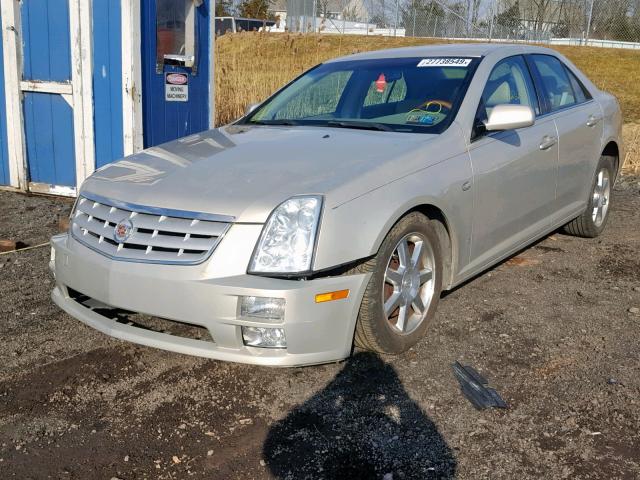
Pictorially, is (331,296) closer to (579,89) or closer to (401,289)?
(401,289)

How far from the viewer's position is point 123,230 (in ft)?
10.8

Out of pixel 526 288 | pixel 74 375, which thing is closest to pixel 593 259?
pixel 526 288

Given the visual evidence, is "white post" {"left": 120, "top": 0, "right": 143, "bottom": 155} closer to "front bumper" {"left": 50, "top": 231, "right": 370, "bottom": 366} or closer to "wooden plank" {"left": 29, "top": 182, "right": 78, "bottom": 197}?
"wooden plank" {"left": 29, "top": 182, "right": 78, "bottom": 197}

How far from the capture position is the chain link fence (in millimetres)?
30969

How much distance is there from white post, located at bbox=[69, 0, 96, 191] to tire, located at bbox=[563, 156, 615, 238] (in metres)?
4.81

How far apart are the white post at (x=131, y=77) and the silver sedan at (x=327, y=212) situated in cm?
246

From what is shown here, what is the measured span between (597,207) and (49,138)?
220 inches

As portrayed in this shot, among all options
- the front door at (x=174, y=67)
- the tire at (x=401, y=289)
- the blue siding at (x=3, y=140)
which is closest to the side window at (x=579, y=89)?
the tire at (x=401, y=289)

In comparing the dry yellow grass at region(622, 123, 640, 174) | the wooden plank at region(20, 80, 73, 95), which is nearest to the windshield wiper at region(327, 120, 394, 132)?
the wooden plank at region(20, 80, 73, 95)

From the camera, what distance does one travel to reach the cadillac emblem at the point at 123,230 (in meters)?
3.26

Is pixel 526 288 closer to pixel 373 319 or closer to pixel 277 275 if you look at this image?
pixel 373 319

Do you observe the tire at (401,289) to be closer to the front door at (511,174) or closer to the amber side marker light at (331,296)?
the amber side marker light at (331,296)

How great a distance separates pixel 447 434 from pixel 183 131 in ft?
18.4

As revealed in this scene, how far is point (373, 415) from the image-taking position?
3127 mm
